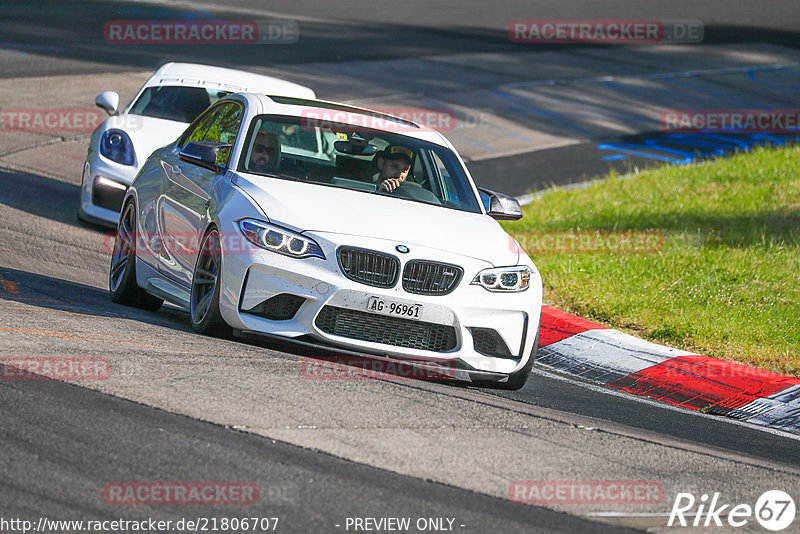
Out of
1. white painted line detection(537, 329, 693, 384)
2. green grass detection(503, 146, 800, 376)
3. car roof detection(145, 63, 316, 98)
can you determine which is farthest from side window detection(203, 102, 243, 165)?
car roof detection(145, 63, 316, 98)

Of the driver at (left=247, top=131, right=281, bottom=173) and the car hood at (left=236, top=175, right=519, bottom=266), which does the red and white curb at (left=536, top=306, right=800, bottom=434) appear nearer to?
the car hood at (left=236, top=175, right=519, bottom=266)

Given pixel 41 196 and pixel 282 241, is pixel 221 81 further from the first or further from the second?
pixel 282 241

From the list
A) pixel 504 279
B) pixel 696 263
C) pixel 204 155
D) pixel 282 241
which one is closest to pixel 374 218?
pixel 282 241

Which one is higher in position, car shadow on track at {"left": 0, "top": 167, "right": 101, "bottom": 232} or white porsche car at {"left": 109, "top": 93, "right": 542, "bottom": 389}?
white porsche car at {"left": 109, "top": 93, "right": 542, "bottom": 389}

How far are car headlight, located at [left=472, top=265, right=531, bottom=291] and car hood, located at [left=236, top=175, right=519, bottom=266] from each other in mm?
55

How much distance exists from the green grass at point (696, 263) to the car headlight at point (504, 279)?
2434mm

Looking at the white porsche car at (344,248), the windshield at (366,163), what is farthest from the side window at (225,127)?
the windshield at (366,163)

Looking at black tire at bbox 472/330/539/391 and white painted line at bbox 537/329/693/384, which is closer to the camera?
black tire at bbox 472/330/539/391

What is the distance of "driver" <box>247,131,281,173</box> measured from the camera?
7.47 m

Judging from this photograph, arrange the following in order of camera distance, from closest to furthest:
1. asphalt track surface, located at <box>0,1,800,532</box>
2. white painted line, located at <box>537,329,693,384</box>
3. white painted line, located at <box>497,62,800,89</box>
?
asphalt track surface, located at <box>0,1,800,532</box>
white painted line, located at <box>537,329,693,384</box>
white painted line, located at <box>497,62,800,89</box>

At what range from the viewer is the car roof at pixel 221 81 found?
12.5m

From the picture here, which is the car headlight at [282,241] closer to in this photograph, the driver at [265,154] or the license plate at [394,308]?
the license plate at [394,308]

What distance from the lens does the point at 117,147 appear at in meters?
11.6

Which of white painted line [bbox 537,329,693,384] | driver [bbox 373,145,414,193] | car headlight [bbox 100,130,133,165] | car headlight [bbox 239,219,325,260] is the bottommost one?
white painted line [bbox 537,329,693,384]
